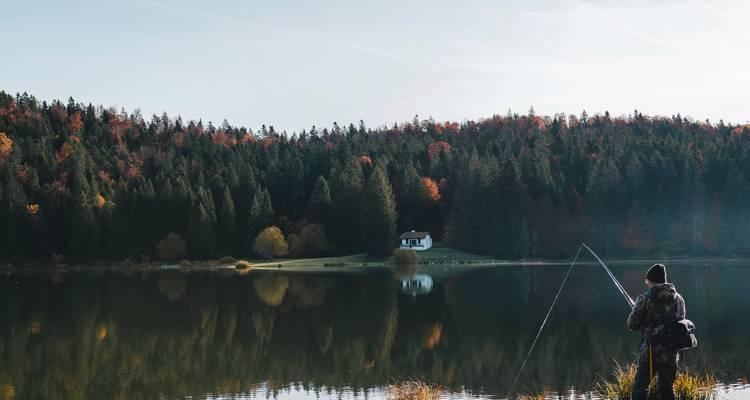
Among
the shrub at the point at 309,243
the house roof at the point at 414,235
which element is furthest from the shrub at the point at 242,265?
the house roof at the point at 414,235

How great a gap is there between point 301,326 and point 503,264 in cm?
6318

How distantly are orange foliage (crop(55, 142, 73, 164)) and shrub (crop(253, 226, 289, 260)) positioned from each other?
3854cm

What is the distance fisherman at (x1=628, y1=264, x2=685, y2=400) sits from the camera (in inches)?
493

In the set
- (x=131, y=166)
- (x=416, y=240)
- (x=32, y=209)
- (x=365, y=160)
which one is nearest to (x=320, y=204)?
(x=416, y=240)

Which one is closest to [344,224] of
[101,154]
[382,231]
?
[382,231]

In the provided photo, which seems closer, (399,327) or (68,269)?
(399,327)

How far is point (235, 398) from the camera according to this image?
22.0 meters

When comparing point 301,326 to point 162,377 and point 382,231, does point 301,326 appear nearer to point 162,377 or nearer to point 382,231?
point 162,377

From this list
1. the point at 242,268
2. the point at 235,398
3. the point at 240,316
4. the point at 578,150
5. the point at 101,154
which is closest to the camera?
the point at 235,398

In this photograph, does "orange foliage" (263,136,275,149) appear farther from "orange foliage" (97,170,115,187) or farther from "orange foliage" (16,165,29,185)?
"orange foliage" (16,165,29,185)

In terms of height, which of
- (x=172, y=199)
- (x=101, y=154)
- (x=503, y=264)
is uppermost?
(x=101, y=154)

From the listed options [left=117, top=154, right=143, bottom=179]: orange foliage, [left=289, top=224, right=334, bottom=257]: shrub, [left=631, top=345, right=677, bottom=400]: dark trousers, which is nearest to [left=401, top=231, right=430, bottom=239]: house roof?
[left=289, top=224, right=334, bottom=257]: shrub

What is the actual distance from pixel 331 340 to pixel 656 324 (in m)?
21.0

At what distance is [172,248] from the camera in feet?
351
